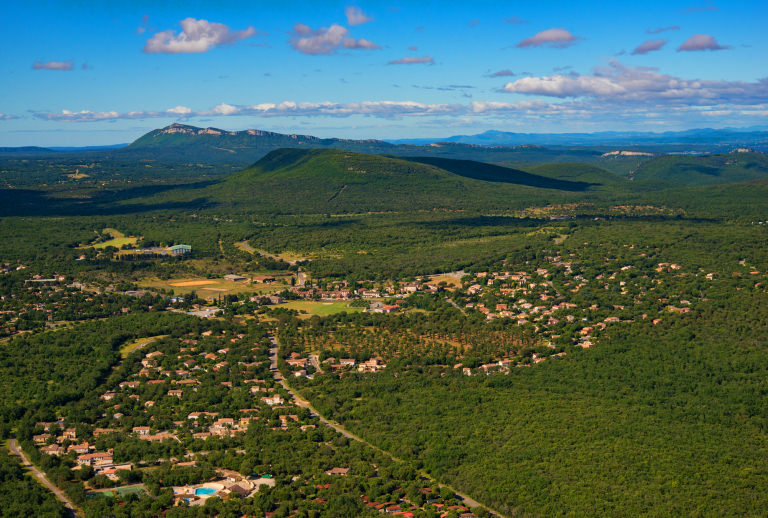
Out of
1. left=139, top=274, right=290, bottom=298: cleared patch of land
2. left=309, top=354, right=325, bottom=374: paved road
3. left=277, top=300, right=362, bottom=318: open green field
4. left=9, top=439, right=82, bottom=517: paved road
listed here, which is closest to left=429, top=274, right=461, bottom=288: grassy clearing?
left=277, top=300, right=362, bottom=318: open green field

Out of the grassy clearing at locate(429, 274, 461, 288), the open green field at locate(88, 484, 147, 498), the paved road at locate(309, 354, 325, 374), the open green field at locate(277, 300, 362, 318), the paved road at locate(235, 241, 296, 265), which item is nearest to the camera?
the open green field at locate(88, 484, 147, 498)

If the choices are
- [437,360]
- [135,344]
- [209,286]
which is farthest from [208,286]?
[437,360]

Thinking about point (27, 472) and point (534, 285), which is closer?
point (27, 472)

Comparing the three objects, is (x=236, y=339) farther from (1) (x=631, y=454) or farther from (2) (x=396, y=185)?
(2) (x=396, y=185)

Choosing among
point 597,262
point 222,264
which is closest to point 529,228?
point 597,262

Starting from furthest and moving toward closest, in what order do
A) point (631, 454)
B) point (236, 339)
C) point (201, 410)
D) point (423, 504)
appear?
point (236, 339) → point (201, 410) → point (631, 454) → point (423, 504)

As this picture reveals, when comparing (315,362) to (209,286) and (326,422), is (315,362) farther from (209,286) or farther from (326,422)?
(209,286)

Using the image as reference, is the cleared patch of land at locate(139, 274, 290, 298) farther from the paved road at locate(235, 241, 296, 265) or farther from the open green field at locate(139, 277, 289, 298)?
the paved road at locate(235, 241, 296, 265)
